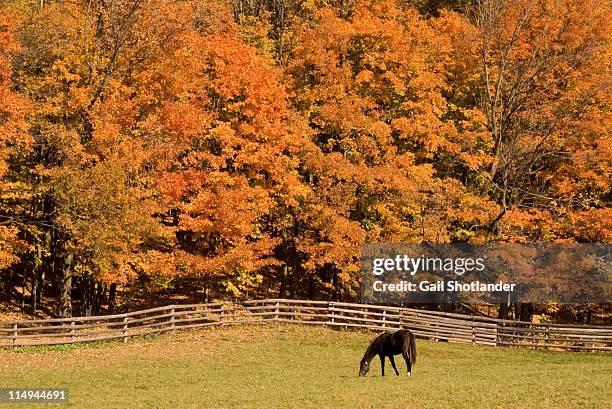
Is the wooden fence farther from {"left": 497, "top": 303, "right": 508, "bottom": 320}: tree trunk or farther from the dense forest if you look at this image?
the dense forest

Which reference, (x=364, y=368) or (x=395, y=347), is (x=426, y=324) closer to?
(x=364, y=368)

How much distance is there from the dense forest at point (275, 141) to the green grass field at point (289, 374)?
439 cm

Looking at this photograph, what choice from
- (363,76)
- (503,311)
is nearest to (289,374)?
(503,311)

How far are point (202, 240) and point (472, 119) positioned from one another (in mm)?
13480

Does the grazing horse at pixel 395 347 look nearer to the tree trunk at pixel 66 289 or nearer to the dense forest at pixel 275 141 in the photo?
the dense forest at pixel 275 141

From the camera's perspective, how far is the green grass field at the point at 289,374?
15.9m

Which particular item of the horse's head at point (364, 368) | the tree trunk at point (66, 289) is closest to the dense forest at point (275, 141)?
the tree trunk at point (66, 289)

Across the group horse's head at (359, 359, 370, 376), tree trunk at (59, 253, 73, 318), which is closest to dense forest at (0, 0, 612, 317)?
tree trunk at (59, 253, 73, 318)

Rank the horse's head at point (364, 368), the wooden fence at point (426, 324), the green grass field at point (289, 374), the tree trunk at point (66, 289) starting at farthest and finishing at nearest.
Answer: the tree trunk at point (66, 289)
the wooden fence at point (426, 324)
the horse's head at point (364, 368)
the green grass field at point (289, 374)

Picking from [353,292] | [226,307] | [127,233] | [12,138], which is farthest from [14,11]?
[353,292]

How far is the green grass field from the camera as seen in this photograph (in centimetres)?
1587

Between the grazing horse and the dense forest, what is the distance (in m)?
10.9

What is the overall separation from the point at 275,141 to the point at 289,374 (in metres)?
13.0

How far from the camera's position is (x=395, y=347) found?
783 inches
